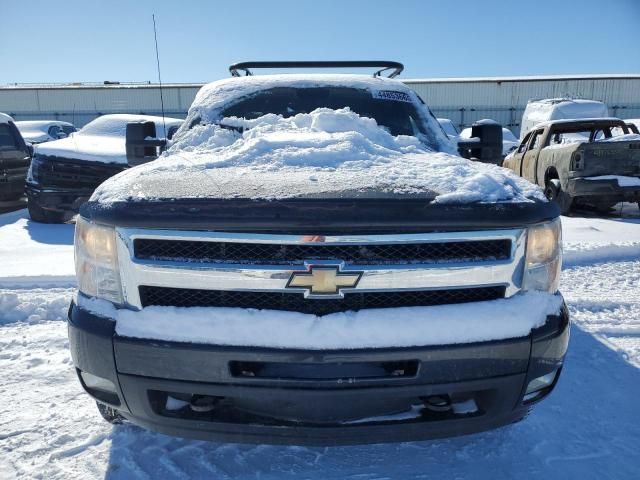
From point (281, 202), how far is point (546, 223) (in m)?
1.01

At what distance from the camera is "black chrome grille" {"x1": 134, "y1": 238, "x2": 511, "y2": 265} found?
167 centimetres

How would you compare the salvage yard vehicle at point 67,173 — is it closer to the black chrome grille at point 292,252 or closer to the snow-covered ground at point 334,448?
the snow-covered ground at point 334,448

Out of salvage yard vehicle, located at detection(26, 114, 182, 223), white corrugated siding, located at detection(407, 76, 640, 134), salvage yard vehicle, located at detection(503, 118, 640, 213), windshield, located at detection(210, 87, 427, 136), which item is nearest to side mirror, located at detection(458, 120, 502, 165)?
windshield, located at detection(210, 87, 427, 136)

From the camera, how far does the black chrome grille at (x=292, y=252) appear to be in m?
Answer: 1.67

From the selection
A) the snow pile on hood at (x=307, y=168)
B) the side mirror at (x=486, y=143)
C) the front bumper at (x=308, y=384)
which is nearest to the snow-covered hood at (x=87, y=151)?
the snow pile on hood at (x=307, y=168)

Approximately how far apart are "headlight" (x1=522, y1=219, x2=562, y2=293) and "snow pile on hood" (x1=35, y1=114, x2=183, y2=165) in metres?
5.21

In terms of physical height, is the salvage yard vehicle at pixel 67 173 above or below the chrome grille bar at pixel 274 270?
below

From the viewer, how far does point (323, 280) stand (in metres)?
1.65

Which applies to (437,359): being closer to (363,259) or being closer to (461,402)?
(461,402)

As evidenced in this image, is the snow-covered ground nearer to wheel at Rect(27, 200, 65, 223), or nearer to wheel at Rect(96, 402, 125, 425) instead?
wheel at Rect(96, 402, 125, 425)

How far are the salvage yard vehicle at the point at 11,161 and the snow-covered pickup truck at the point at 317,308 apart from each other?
8.28 metres

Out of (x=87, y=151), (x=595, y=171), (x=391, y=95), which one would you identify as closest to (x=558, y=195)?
(x=595, y=171)

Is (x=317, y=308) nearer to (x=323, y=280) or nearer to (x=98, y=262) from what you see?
(x=323, y=280)

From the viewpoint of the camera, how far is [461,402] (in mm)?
1840
